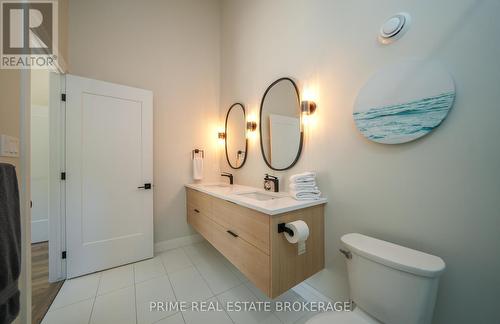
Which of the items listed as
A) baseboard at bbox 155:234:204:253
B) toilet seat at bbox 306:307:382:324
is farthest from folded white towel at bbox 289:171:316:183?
baseboard at bbox 155:234:204:253

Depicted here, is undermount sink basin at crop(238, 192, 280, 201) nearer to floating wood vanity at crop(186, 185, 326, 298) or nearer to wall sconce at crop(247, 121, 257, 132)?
floating wood vanity at crop(186, 185, 326, 298)

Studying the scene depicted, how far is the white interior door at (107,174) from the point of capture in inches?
73.7

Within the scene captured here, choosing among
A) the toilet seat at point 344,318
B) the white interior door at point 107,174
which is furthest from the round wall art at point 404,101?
the white interior door at point 107,174

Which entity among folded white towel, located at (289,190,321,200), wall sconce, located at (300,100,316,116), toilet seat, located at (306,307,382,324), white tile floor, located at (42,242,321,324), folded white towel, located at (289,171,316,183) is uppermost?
wall sconce, located at (300,100,316,116)

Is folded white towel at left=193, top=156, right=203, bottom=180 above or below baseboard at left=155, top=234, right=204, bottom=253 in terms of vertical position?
above

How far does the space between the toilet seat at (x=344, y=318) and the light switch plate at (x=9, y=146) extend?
1818 millimetres

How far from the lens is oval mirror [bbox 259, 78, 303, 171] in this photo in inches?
69.1

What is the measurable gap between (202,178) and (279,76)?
1808 mm

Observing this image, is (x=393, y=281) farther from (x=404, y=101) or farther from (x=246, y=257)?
(x=404, y=101)

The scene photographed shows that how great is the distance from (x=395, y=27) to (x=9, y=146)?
2345 mm

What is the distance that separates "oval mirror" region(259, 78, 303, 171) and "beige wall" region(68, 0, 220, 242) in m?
1.14

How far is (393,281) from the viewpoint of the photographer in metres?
0.89

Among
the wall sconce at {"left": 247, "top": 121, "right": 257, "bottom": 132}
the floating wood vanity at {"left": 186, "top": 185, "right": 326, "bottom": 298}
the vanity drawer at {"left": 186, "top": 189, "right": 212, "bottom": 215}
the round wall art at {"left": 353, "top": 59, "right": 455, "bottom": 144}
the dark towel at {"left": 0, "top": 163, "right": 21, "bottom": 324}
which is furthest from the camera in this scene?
the wall sconce at {"left": 247, "top": 121, "right": 257, "bottom": 132}

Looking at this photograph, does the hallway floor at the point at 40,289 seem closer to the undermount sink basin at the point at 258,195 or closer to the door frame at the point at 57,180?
the door frame at the point at 57,180
